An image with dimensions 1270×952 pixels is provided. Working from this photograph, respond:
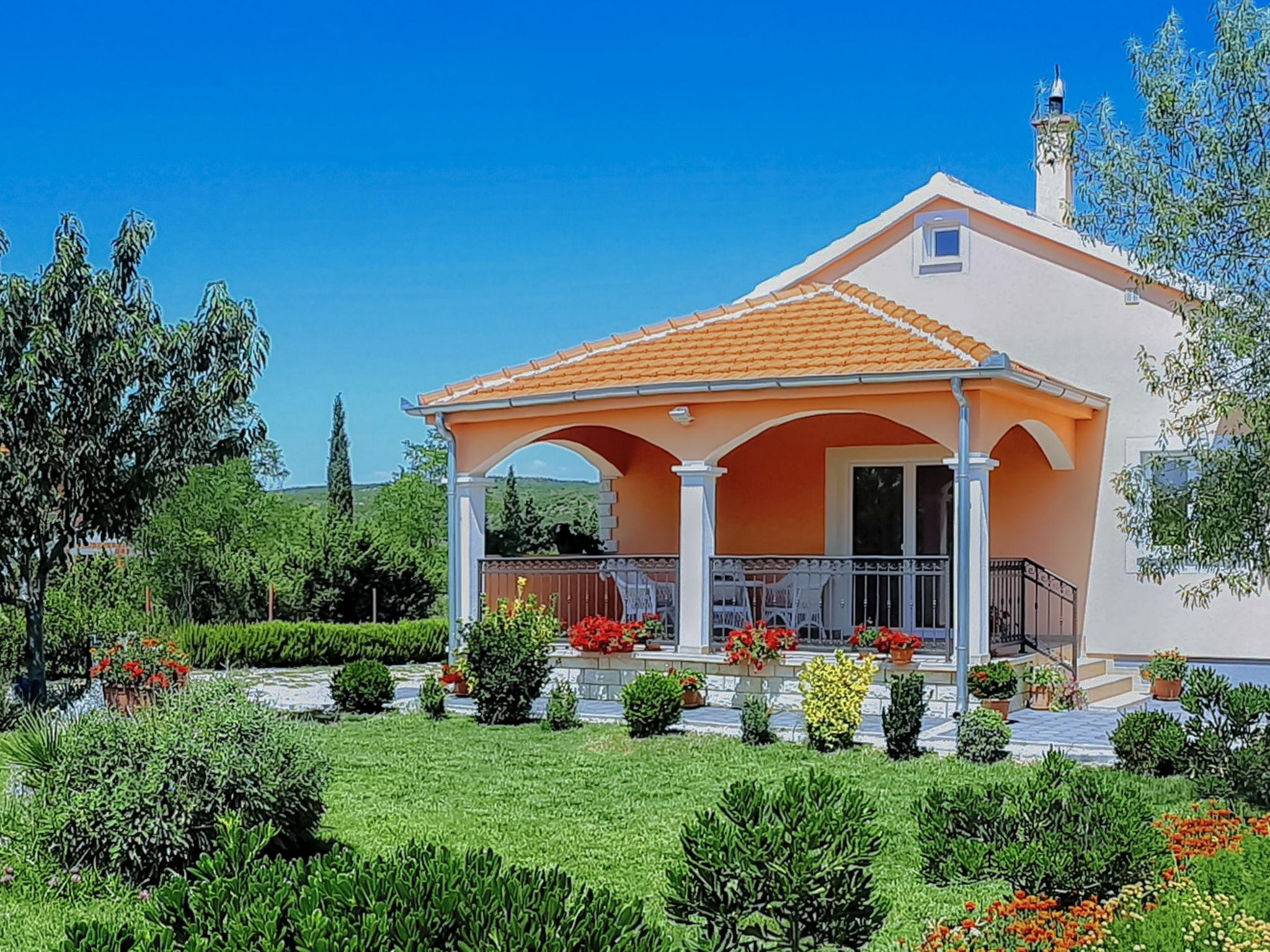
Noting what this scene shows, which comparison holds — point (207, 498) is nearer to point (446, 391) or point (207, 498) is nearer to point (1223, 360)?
point (446, 391)

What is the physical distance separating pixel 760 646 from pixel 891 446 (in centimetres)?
399

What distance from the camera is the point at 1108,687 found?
1511cm

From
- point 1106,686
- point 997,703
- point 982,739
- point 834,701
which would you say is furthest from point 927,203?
point 982,739

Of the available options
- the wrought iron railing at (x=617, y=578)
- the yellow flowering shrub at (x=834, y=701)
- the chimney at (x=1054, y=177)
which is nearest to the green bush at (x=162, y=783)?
the yellow flowering shrub at (x=834, y=701)

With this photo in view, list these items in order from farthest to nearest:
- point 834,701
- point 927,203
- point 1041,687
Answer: point 927,203 → point 1041,687 → point 834,701

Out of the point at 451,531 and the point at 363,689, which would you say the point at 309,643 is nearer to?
the point at 451,531

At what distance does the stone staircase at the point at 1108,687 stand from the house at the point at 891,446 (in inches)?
1.8

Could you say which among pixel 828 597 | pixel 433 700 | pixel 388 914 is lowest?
pixel 433 700

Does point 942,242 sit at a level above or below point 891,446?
above

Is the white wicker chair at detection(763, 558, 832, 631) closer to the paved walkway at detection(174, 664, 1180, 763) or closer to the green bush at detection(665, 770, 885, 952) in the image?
the paved walkway at detection(174, 664, 1180, 763)

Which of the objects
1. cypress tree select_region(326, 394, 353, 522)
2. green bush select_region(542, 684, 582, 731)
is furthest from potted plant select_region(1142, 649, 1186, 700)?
cypress tree select_region(326, 394, 353, 522)

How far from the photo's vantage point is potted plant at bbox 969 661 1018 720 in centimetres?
1286

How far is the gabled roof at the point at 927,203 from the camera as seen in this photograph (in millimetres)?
16094

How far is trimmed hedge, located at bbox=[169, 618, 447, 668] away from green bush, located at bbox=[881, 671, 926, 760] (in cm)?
1175
